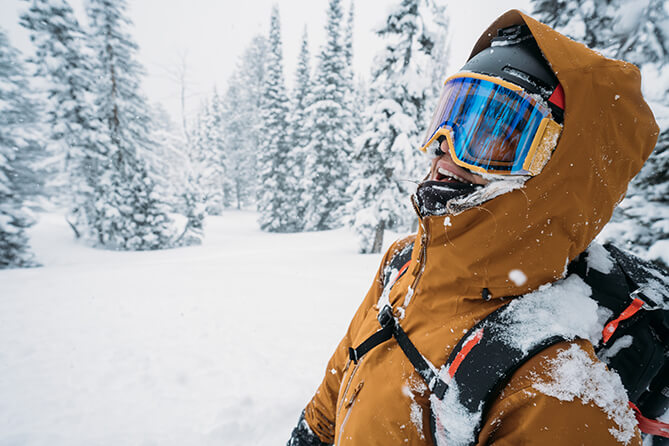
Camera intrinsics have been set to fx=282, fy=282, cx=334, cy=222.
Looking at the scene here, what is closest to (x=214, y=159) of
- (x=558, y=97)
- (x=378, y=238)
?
(x=378, y=238)

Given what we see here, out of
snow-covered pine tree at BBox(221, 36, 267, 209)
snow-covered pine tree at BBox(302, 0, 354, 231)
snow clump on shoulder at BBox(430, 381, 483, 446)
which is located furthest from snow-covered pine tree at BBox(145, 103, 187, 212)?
snow clump on shoulder at BBox(430, 381, 483, 446)

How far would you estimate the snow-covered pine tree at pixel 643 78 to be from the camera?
401cm

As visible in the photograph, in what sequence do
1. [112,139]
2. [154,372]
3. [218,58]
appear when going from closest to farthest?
[154,372] < [112,139] < [218,58]

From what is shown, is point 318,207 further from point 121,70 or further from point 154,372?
point 154,372

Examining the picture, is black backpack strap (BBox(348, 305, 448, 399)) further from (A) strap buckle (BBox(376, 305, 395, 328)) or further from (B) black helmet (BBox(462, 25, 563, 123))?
(B) black helmet (BBox(462, 25, 563, 123))

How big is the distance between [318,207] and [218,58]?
10073cm

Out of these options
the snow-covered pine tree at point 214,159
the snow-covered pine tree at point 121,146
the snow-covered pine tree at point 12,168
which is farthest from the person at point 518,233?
the snow-covered pine tree at point 214,159

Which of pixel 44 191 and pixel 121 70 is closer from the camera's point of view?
pixel 44 191

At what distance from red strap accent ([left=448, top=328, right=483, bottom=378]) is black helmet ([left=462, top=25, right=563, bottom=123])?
2.70 ft

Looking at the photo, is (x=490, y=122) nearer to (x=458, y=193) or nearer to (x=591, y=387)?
(x=458, y=193)

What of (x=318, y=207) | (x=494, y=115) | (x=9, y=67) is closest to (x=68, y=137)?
(x=9, y=67)

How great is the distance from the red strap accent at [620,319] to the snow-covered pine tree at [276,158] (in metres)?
26.2

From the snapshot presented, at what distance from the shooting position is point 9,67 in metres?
15.4

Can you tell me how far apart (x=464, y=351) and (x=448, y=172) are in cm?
73
